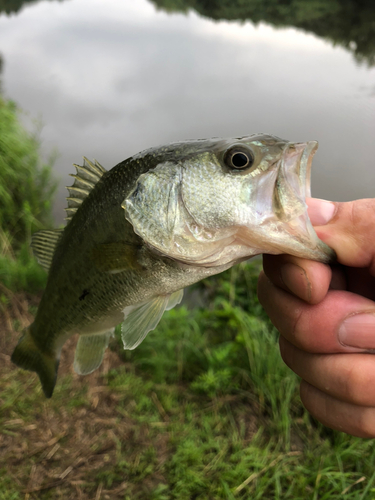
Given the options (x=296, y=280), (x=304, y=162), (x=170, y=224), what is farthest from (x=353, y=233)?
(x=170, y=224)

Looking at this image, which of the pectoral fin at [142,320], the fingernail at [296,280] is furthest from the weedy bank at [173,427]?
the fingernail at [296,280]

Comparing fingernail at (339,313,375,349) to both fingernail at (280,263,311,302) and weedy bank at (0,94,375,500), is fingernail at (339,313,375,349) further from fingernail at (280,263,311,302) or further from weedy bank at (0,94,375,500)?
weedy bank at (0,94,375,500)

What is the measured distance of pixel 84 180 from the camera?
1667 mm

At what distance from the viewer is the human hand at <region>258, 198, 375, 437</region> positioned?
1.37 m

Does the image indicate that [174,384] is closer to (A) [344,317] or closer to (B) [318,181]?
(A) [344,317]

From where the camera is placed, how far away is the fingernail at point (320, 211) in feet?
4.85

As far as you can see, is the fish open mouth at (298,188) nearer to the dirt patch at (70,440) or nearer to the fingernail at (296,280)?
the fingernail at (296,280)

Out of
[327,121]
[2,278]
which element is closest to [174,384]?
[2,278]

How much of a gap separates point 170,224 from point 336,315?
29.5 inches

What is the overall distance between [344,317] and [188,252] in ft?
2.20

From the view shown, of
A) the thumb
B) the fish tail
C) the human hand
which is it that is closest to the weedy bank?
the fish tail

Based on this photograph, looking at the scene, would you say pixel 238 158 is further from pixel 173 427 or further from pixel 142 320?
pixel 173 427

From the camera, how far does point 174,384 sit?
11.9ft

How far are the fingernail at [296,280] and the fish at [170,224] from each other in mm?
97
